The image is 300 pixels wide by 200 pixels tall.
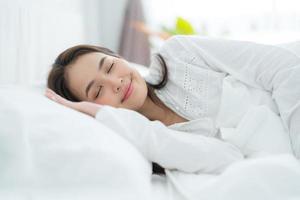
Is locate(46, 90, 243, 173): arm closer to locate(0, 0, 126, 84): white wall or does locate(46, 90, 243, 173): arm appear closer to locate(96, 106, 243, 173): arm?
locate(96, 106, 243, 173): arm

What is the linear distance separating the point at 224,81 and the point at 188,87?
116 millimetres

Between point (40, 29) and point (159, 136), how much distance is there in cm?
113

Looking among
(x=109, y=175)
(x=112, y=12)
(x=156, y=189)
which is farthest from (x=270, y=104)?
(x=112, y=12)

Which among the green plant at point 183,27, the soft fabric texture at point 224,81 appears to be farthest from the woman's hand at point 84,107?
the green plant at point 183,27

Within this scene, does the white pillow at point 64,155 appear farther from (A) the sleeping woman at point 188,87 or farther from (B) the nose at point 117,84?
(B) the nose at point 117,84

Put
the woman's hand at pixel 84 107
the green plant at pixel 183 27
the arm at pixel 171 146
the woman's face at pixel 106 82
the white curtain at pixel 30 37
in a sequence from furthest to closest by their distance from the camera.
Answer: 1. the green plant at pixel 183 27
2. the white curtain at pixel 30 37
3. the woman's face at pixel 106 82
4. the woman's hand at pixel 84 107
5. the arm at pixel 171 146

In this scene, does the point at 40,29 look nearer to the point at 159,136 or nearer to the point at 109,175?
the point at 159,136

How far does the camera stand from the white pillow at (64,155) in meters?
0.71

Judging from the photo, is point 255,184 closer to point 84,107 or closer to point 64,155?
point 64,155

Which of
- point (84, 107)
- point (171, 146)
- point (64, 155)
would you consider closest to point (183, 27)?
point (84, 107)

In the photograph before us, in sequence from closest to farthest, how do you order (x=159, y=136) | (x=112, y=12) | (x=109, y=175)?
(x=109, y=175) < (x=159, y=136) < (x=112, y=12)

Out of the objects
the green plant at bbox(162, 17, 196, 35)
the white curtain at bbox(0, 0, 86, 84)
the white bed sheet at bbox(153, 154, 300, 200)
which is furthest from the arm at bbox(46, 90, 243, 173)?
the green plant at bbox(162, 17, 196, 35)

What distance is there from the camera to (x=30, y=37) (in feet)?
5.58

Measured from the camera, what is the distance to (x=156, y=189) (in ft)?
2.70
